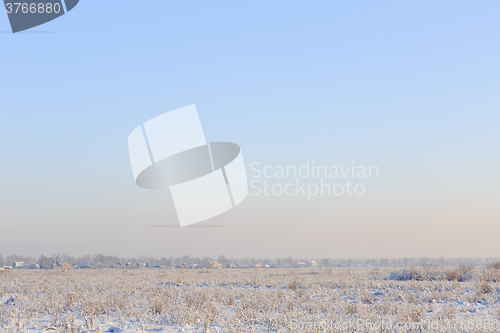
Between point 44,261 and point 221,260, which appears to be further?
point 221,260

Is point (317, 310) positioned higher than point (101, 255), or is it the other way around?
point (317, 310)

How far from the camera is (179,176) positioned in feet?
46.9

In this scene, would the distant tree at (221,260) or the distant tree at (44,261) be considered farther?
the distant tree at (221,260)

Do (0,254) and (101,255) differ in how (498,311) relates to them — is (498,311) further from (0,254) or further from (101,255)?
(0,254)

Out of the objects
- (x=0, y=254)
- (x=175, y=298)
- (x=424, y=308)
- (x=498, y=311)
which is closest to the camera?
(x=498, y=311)

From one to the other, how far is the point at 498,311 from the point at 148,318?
8504 mm

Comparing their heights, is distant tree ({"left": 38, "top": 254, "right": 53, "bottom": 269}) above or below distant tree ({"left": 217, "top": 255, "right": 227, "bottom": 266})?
above

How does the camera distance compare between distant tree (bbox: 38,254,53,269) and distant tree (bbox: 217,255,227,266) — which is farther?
distant tree (bbox: 217,255,227,266)

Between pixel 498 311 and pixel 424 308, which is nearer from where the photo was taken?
pixel 498 311

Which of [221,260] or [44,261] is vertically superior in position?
[44,261]

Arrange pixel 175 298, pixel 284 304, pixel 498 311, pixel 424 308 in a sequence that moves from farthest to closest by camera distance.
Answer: pixel 175 298, pixel 284 304, pixel 424 308, pixel 498 311

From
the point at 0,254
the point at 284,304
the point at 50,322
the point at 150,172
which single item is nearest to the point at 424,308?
the point at 284,304

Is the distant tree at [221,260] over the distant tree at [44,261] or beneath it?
beneath

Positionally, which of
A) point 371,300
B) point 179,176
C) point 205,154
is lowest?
point 371,300
